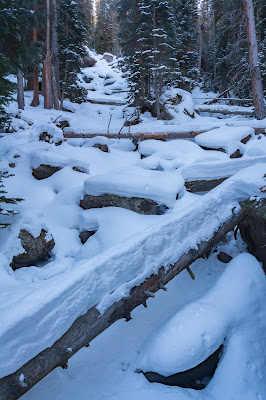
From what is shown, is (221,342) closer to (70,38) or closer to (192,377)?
(192,377)

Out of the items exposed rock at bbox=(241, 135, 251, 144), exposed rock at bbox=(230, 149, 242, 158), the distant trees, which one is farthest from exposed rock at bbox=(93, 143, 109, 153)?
the distant trees

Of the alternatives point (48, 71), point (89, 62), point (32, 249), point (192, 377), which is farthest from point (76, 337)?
point (89, 62)

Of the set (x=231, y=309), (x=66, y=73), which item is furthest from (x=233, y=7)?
(x=231, y=309)

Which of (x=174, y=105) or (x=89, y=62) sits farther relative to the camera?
(x=89, y=62)

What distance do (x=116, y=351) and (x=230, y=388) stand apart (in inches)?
61.4

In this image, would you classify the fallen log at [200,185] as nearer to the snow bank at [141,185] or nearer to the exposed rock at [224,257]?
the snow bank at [141,185]

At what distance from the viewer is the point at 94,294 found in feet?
9.71

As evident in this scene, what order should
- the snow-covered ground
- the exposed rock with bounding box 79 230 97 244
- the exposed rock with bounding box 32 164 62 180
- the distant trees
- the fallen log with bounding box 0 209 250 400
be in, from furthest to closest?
the distant trees < the exposed rock with bounding box 32 164 62 180 < the exposed rock with bounding box 79 230 97 244 < the snow-covered ground < the fallen log with bounding box 0 209 250 400

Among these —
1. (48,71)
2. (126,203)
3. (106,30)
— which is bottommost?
(126,203)

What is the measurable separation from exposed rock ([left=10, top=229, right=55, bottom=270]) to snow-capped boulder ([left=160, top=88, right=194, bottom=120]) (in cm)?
1355

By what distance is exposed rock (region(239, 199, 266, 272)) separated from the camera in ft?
17.0

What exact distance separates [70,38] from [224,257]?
67.2ft

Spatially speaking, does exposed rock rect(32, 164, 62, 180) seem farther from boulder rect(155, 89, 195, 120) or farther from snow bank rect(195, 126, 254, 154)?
boulder rect(155, 89, 195, 120)

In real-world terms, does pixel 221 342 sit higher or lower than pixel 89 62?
lower
